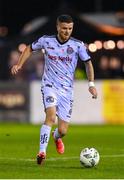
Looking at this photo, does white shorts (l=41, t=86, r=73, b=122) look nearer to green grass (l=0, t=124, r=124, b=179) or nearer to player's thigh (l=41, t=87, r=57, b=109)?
player's thigh (l=41, t=87, r=57, b=109)

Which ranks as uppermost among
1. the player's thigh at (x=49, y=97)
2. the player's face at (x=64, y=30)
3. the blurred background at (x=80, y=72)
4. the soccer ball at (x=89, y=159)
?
the player's face at (x=64, y=30)

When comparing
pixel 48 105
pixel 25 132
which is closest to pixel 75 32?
pixel 25 132

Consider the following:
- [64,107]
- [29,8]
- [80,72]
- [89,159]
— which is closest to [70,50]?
[64,107]

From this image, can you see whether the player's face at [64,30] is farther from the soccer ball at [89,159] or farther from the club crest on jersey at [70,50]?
the soccer ball at [89,159]

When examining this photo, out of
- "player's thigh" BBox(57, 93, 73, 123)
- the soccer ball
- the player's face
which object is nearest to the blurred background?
"player's thigh" BBox(57, 93, 73, 123)

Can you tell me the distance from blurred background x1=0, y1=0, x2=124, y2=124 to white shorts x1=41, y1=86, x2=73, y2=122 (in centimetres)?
1288

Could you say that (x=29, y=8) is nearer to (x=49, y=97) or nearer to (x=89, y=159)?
(x=49, y=97)

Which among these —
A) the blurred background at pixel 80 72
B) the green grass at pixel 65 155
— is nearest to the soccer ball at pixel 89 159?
the green grass at pixel 65 155

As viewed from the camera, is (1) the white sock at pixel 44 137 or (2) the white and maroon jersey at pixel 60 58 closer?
(1) the white sock at pixel 44 137

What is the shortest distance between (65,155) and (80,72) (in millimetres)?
15481

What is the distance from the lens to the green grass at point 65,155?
1330cm

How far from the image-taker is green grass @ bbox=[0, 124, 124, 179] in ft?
43.6

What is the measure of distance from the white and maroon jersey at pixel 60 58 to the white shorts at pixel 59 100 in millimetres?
95

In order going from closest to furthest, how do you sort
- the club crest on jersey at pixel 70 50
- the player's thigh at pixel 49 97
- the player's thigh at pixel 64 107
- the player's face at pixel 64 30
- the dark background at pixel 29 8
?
the player's face at pixel 64 30
the player's thigh at pixel 49 97
the club crest on jersey at pixel 70 50
the player's thigh at pixel 64 107
the dark background at pixel 29 8
